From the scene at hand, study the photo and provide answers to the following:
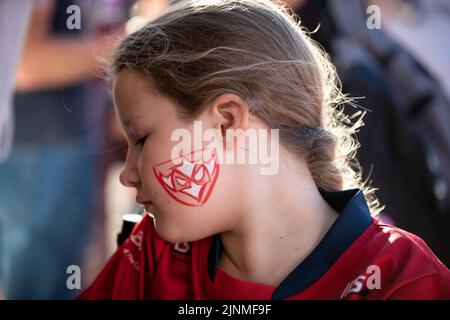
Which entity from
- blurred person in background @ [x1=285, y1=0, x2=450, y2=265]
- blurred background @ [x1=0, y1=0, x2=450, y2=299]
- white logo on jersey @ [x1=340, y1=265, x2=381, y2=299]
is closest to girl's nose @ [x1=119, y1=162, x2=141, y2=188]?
white logo on jersey @ [x1=340, y1=265, x2=381, y2=299]

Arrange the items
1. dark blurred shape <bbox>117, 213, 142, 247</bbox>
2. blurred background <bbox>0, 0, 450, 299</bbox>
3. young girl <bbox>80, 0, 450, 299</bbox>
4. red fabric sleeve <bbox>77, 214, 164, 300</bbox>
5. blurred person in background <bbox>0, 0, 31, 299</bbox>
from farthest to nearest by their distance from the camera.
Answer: blurred background <bbox>0, 0, 450, 299</bbox> < blurred person in background <bbox>0, 0, 31, 299</bbox> < dark blurred shape <bbox>117, 213, 142, 247</bbox> < red fabric sleeve <bbox>77, 214, 164, 300</bbox> < young girl <bbox>80, 0, 450, 299</bbox>

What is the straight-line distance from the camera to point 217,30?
4.64ft

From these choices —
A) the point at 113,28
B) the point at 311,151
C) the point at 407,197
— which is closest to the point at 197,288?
the point at 311,151

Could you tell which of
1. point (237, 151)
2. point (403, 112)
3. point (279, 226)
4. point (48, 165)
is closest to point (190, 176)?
point (237, 151)

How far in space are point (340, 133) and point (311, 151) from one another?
131 millimetres

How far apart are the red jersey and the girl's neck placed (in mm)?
28

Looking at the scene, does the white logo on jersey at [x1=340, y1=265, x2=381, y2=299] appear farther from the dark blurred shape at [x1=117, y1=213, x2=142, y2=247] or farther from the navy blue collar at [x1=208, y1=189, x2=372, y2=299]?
the dark blurred shape at [x1=117, y1=213, x2=142, y2=247]

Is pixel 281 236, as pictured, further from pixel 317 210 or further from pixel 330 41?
pixel 330 41

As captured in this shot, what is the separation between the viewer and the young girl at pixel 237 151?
139cm

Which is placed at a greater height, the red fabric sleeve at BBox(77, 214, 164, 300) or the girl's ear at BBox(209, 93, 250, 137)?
the girl's ear at BBox(209, 93, 250, 137)

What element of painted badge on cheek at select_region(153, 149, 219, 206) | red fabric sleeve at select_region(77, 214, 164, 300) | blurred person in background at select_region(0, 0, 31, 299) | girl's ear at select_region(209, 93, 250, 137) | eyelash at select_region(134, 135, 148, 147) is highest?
blurred person in background at select_region(0, 0, 31, 299)

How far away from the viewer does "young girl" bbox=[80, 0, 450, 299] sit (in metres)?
1.39

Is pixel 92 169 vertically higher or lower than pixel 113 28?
lower

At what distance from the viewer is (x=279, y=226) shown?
1.44m
